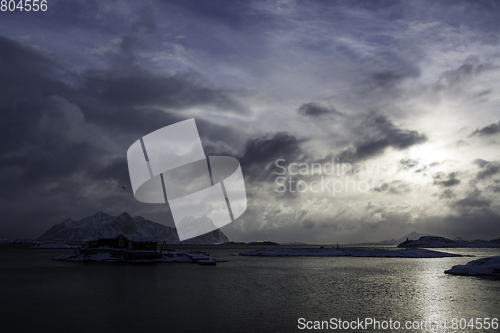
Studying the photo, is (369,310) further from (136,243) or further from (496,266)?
(136,243)

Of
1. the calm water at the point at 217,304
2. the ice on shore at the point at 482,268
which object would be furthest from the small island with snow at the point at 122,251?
the ice on shore at the point at 482,268

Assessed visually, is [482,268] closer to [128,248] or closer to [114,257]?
[128,248]

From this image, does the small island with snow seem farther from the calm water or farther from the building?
the calm water

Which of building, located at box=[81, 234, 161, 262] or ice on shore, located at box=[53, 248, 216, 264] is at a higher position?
building, located at box=[81, 234, 161, 262]

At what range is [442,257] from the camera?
148m

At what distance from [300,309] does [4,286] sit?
41.6 meters

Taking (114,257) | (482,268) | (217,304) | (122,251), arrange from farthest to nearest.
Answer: (122,251) → (114,257) → (482,268) → (217,304)

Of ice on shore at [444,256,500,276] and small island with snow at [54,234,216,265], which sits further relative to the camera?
small island with snow at [54,234,216,265]

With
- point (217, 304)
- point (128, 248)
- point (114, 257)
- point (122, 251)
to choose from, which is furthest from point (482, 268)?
point (114, 257)

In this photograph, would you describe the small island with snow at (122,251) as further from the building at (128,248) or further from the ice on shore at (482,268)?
the ice on shore at (482,268)

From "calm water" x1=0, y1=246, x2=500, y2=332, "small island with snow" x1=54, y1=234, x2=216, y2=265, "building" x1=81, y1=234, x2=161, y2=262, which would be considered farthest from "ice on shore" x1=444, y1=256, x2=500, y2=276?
"building" x1=81, y1=234, x2=161, y2=262

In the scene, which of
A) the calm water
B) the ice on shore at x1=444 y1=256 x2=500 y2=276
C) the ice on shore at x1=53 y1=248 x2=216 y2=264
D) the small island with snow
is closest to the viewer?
the calm water

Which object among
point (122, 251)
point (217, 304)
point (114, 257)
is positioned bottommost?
point (114, 257)

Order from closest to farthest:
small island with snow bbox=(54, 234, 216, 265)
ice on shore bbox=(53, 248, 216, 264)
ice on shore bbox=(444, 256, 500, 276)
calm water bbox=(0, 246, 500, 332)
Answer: calm water bbox=(0, 246, 500, 332)
ice on shore bbox=(444, 256, 500, 276)
small island with snow bbox=(54, 234, 216, 265)
ice on shore bbox=(53, 248, 216, 264)
